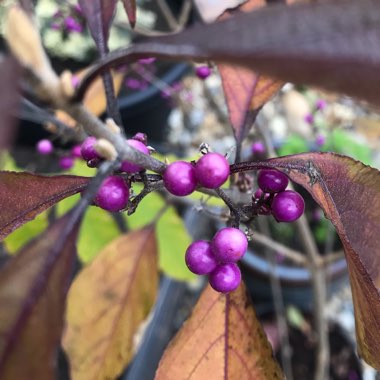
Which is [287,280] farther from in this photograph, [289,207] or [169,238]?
[289,207]

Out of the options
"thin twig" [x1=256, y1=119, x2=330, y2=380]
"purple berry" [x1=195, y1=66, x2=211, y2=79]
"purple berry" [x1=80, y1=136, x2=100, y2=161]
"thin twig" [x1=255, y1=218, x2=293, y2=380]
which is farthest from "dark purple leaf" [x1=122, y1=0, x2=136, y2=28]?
"thin twig" [x1=255, y1=218, x2=293, y2=380]

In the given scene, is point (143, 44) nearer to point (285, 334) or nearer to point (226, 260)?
point (226, 260)

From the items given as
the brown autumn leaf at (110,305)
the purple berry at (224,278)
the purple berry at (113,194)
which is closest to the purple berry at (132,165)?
the purple berry at (113,194)

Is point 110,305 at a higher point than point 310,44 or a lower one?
lower

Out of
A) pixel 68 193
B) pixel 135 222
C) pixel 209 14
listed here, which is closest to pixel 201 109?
pixel 135 222

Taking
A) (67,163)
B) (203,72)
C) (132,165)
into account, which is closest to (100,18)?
(132,165)
